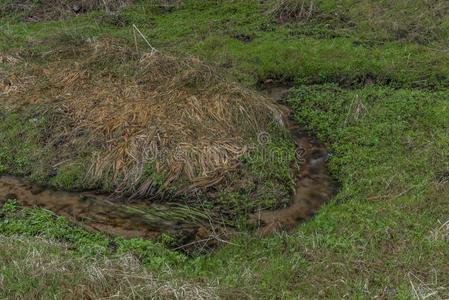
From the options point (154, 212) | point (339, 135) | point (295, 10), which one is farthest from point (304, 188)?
point (295, 10)

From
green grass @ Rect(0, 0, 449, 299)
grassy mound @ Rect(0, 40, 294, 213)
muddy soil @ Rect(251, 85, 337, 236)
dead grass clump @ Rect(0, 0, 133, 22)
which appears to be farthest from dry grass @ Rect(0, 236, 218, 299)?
dead grass clump @ Rect(0, 0, 133, 22)

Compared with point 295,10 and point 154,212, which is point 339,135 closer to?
point 154,212

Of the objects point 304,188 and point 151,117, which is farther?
point 151,117

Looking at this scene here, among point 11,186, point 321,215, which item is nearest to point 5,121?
point 11,186

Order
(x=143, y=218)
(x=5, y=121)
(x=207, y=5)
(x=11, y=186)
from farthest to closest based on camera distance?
(x=207, y=5), (x=5, y=121), (x=11, y=186), (x=143, y=218)

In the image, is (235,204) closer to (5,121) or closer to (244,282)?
(244,282)

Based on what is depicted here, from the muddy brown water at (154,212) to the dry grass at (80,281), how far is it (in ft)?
4.77

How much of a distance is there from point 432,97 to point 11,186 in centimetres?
668

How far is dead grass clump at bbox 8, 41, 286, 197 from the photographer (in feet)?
24.5

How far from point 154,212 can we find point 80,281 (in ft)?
7.62

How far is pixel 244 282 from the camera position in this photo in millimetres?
4887

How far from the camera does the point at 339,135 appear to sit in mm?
8547

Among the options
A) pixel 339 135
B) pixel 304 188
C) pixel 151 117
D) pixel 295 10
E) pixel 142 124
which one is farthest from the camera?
pixel 295 10

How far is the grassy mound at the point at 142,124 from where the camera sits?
24.5ft
